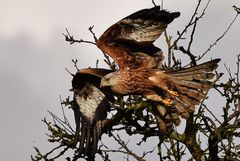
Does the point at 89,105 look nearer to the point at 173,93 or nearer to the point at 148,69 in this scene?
the point at 148,69

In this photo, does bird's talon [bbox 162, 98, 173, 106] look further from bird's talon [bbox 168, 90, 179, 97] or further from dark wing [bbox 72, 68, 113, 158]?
dark wing [bbox 72, 68, 113, 158]

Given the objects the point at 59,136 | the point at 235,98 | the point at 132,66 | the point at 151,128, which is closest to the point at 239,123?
the point at 235,98

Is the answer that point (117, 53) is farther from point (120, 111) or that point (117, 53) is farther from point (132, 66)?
point (120, 111)

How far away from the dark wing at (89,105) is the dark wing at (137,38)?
41 centimetres

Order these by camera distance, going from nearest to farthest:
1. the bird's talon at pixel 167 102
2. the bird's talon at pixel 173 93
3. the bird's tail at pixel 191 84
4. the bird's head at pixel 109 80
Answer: the bird's tail at pixel 191 84
the bird's talon at pixel 167 102
the bird's talon at pixel 173 93
the bird's head at pixel 109 80

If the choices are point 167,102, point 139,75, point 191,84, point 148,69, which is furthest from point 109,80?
point 191,84

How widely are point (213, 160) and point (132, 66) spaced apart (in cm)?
235

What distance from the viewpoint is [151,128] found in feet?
24.4

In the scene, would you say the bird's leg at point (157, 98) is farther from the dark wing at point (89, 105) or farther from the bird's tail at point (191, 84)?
the dark wing at point (89, 105)

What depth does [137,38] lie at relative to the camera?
8125mm

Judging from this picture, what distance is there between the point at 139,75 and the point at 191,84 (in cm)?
98

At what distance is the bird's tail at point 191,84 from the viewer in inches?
301

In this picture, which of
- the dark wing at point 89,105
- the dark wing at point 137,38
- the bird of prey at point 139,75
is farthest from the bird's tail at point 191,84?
the dark wing at point 89,105

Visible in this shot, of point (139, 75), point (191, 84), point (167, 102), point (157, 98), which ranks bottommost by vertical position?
point (167, 102)
